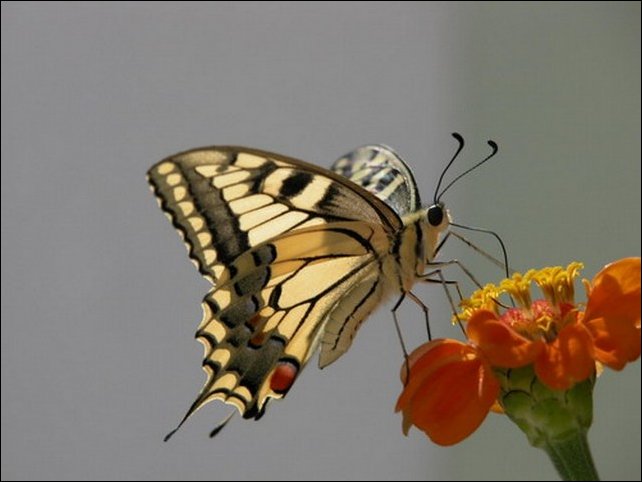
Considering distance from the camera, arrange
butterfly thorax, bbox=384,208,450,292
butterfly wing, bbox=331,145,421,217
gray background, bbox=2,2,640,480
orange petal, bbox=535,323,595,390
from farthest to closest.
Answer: gray background, bbox=2,2,640,480, butterfly wing, bbox=331,145,421,217, butterfly thorax, bbox=384,208,450,292, orange petal, bbox=535,323,595,390

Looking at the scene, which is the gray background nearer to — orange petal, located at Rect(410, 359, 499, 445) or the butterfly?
the butterfly

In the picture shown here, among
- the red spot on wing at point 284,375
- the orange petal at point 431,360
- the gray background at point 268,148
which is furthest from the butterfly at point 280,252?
the gray background at point 268,148

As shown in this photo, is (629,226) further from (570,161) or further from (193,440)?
(193,440)

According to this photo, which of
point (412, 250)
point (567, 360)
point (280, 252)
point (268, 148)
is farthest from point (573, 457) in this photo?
point (268, 148)

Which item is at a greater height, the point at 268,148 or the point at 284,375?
the point at 268,148

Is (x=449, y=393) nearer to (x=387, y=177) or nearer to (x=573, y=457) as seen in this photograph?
(x=573, y=457)

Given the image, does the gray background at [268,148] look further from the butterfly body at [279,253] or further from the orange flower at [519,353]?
the orange flower at [519,353]

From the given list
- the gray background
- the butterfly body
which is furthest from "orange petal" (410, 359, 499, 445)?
the gray background
